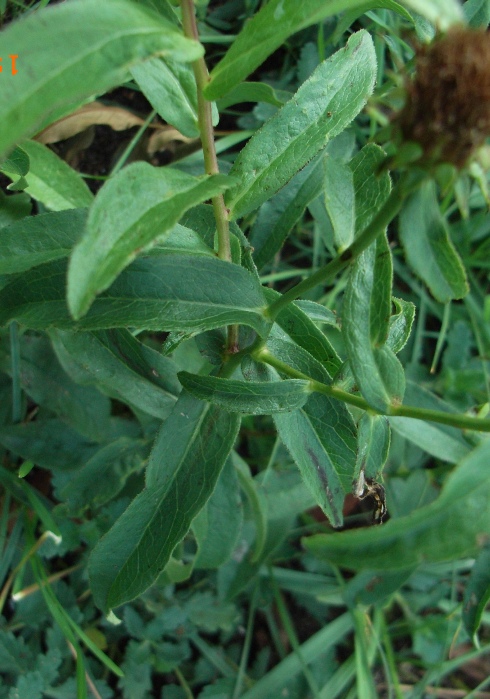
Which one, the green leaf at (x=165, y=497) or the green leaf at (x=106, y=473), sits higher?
the green leaf at (x=165, y=497)

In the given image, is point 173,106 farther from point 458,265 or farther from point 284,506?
point 284,506

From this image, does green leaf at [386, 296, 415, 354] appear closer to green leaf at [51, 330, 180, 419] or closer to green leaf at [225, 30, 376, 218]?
green leaf at [225, 30, 376, 218]

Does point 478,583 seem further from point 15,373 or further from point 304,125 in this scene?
point 15,373

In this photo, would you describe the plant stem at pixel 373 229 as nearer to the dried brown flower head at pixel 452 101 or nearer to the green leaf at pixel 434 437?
the dried brown flower head at pixel 452 101

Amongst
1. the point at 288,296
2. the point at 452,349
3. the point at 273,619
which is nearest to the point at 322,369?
the point at 288,296

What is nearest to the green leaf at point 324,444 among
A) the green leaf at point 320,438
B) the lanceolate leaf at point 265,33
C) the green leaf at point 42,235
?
the green leaf at point 320,438
